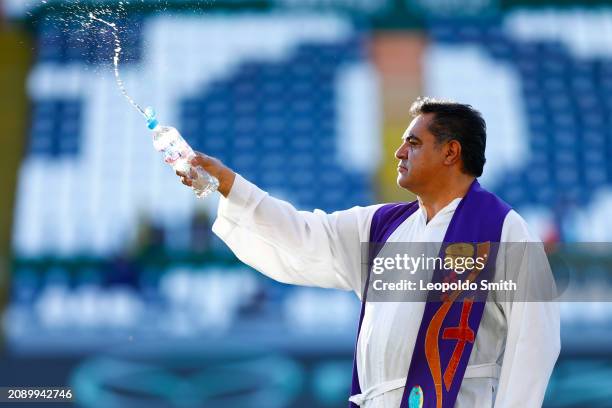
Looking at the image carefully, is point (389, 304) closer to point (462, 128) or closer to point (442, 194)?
point (442, 194)

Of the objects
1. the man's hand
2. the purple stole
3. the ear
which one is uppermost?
the ear

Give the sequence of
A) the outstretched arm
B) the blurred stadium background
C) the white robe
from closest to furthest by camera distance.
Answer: the white robe, the outstretched arm, the blurred stadium background

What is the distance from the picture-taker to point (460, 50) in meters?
7.94

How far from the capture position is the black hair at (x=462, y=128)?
242 cm

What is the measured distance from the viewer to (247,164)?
739 centimetres

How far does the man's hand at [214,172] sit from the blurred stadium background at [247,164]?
3553mm

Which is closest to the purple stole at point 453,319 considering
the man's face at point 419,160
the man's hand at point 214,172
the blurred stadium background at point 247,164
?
the man's face at point 419,160

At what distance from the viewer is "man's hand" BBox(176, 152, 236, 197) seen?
2199mm

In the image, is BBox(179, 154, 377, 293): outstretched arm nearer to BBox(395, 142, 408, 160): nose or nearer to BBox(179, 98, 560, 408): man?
BBox(179, 98, 560, 408): man

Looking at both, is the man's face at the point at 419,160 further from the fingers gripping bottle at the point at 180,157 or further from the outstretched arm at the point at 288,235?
the fingers gripping bottle at the point at 180,157

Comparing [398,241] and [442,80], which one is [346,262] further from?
[442,80]

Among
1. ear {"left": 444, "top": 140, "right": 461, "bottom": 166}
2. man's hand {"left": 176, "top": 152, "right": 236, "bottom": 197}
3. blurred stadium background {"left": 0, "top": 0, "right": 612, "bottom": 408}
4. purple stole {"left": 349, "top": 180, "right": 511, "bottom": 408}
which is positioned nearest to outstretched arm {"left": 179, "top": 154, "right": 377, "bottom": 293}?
man's hand {"left": 176, "top": 152, "right": 236, "bottom": 197}

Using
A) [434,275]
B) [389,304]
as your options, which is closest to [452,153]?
[434,275]

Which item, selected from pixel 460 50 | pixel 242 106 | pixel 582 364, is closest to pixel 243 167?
pixel 242 106
